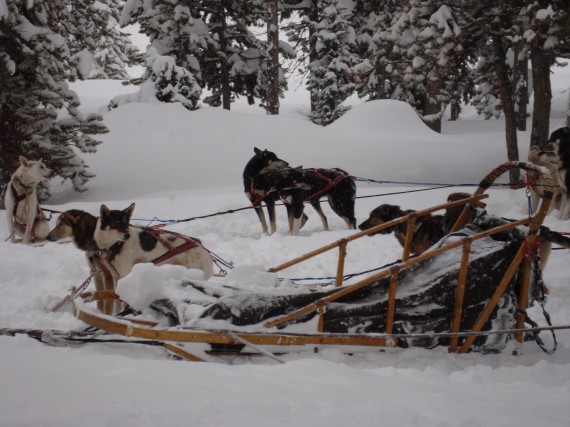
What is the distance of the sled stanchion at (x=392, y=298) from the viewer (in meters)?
2.96

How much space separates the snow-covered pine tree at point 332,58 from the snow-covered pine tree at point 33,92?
12331mm

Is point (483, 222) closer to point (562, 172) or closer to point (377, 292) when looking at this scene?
point (377, 292)

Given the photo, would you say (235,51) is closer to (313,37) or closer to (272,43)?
(272,43)

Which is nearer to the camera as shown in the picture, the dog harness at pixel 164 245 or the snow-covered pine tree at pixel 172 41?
the dog harness at pixel 164 245

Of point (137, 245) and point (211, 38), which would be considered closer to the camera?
point (137, 245)

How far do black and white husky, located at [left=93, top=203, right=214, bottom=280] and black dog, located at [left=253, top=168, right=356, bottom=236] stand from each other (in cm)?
346

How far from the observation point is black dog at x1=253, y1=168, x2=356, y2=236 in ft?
25.5

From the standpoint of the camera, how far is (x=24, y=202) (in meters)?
7.38

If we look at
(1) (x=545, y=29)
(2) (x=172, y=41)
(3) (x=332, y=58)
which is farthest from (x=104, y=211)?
(3) (x=332, y=58)

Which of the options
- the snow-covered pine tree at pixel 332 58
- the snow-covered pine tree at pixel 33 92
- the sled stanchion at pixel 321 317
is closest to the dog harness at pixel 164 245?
the sled stanchion at pixel 321 317

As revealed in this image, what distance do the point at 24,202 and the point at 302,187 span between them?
4332 mm

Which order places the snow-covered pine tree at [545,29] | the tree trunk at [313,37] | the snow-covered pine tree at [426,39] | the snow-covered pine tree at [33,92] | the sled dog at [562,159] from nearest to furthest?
the sled dog at [562,159], the snow-covered pine tree at [545,29], the snow-covered pine tree at [33,92], the snow-covered pine tree at [426,39], the tree trunk at [313,37]

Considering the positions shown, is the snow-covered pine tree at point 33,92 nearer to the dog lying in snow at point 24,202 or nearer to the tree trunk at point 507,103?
the dog lying in snow at point 24,202

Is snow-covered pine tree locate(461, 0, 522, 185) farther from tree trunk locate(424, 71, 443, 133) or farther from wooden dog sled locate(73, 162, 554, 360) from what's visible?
wooden dog sled locate(73, 162, 554, 360)
